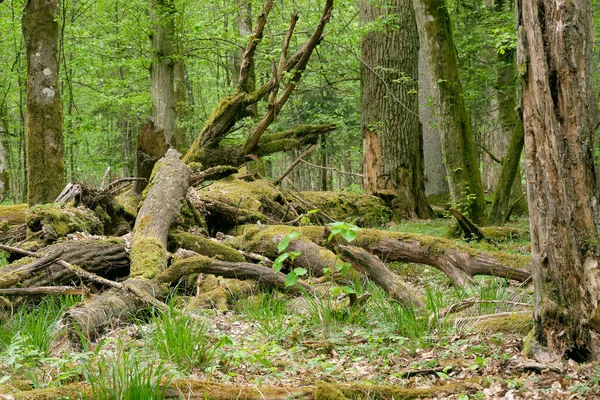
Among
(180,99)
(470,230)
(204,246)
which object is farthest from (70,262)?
(180,99)

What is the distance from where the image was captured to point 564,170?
3375mm

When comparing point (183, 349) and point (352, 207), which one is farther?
point (352, 207)

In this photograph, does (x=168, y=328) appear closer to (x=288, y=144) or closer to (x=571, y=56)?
(x=571, y=56)

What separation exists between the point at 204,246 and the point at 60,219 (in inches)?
72.8

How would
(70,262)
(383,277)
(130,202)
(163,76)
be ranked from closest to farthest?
(383,277), (70,262), (130,202), (163,76)

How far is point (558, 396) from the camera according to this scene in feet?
10.2

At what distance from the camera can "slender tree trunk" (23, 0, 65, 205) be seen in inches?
356

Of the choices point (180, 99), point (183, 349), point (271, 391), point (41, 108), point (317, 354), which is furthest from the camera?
point (180, 99)

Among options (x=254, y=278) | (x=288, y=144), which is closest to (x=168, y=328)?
(x=254, y=278)

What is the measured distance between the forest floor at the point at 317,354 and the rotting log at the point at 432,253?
70 cm

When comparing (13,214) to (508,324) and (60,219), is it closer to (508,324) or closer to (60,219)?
(60,219)

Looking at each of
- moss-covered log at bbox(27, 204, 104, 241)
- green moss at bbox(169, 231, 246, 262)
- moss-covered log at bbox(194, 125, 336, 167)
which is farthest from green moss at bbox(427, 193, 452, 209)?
moss-covered log at bbox(27, 204, 104, 241)

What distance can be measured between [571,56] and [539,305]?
1.56 metres

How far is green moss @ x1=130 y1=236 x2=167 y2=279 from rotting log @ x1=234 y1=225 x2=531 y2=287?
143 cm
